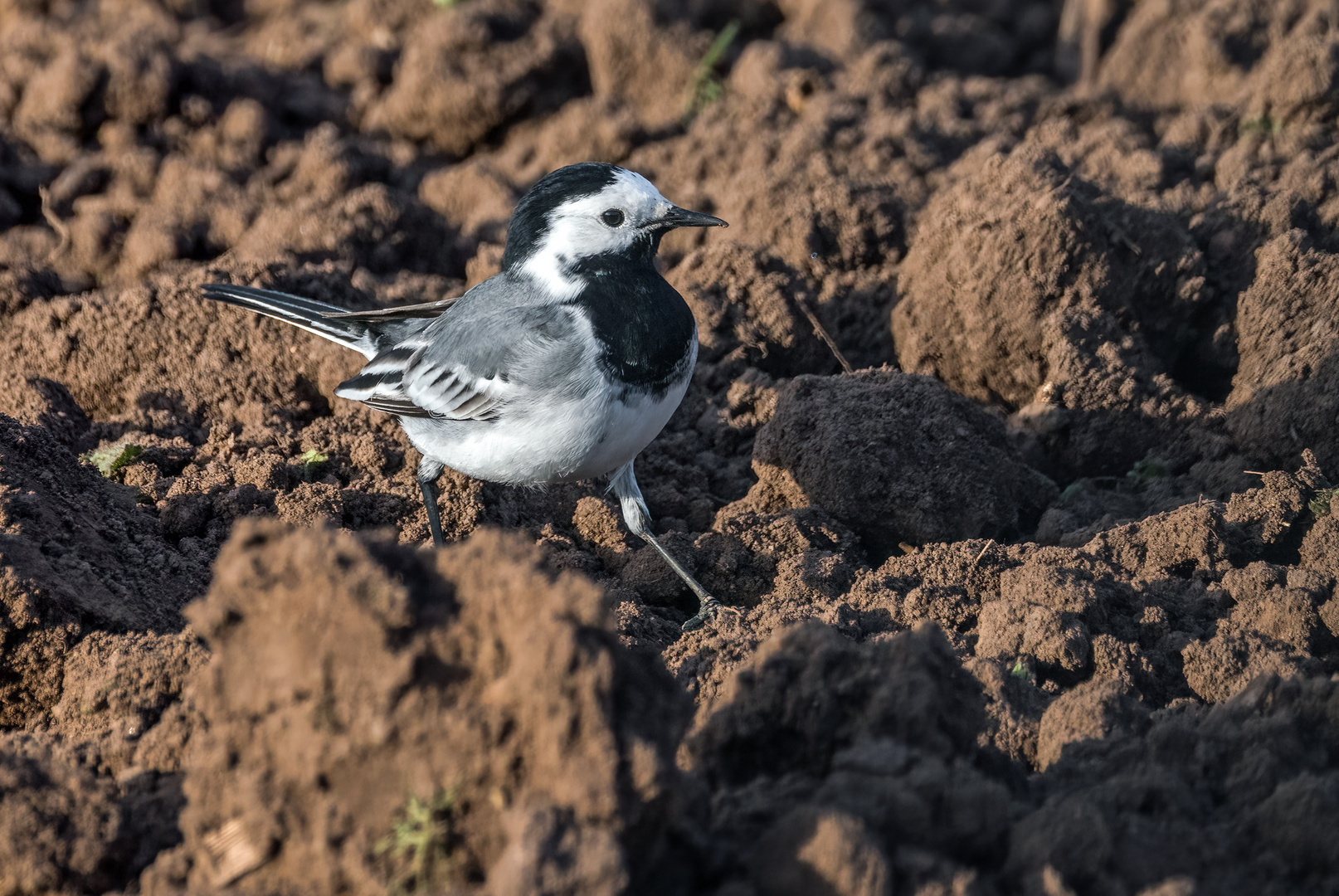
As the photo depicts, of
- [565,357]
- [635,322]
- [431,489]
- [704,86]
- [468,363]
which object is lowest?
[431,489]

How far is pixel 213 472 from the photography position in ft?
17.7

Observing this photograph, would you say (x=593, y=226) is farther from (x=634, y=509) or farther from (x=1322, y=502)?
(x=1322, y=502)

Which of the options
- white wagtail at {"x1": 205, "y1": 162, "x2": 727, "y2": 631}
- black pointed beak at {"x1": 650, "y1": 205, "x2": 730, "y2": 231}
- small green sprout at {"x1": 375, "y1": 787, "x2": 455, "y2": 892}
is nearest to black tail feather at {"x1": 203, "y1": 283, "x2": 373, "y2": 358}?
white wagtail at {"x1": 205, "y1": 162, "x2": 727, "y2": 631}

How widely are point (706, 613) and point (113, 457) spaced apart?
10.0 feet

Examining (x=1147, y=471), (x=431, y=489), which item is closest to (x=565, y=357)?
(x=431, y=489)

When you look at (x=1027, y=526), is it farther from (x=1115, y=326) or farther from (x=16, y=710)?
(x=16, y=710)

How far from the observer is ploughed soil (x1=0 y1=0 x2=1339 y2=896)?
2.53 metres

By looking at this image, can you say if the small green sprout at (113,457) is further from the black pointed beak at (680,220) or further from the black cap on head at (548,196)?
the black pointed beak at (680,220)

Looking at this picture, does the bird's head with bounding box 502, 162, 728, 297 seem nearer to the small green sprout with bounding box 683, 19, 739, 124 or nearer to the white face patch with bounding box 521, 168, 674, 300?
the white face patch with bounding box 521, 168, 674, 300

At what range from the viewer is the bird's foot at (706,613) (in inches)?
179

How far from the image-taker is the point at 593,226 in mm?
4918

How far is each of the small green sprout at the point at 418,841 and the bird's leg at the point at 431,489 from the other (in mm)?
2606

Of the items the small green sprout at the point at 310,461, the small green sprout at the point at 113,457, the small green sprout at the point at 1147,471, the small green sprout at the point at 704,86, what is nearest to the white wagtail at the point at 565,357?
the small green sprout at the point at 310,461

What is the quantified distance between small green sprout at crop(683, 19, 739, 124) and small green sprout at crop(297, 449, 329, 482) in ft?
14.7
